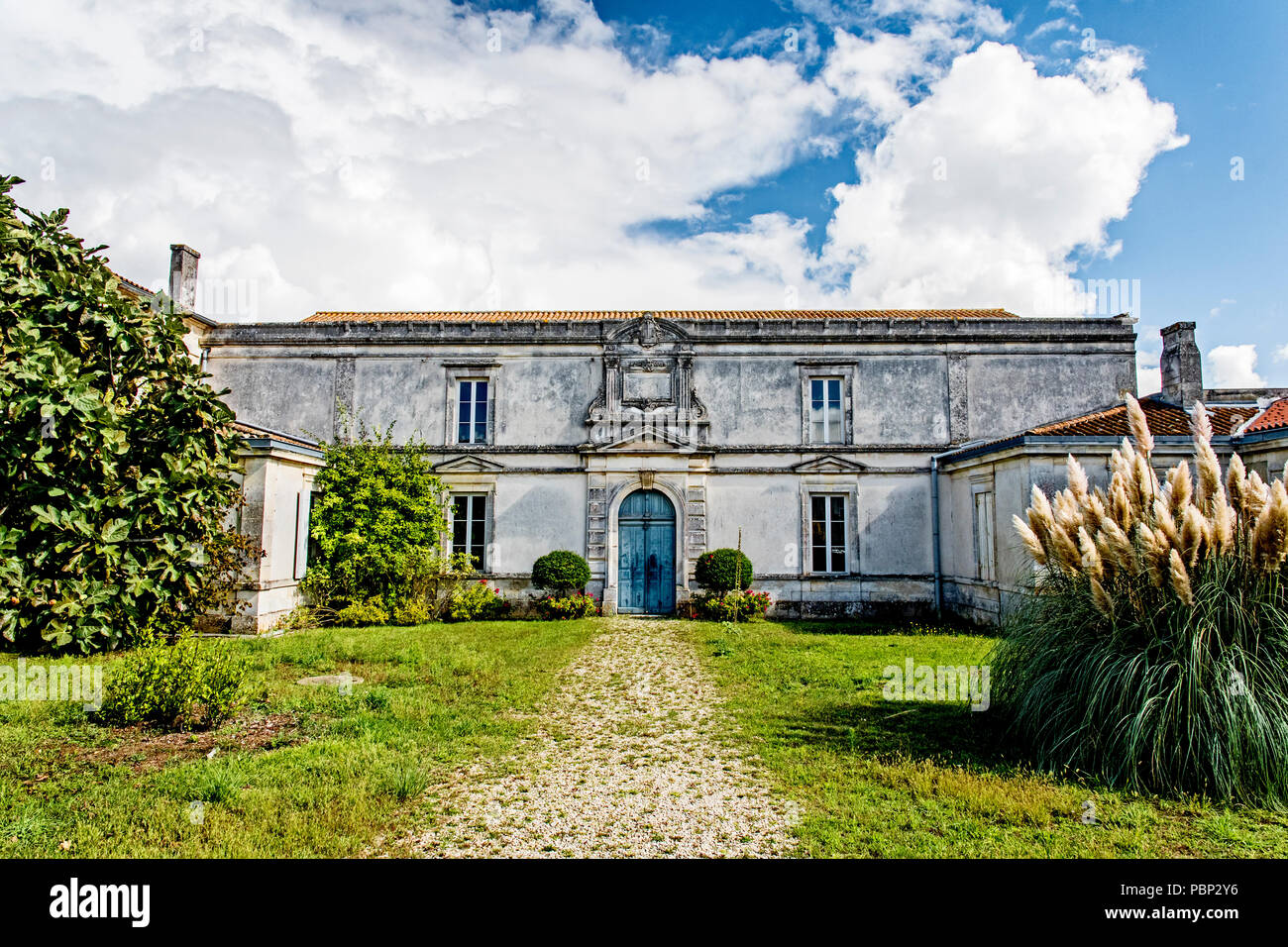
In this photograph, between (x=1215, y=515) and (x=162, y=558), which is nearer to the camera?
(x=1215, y=515)

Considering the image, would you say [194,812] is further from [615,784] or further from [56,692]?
[56,692]

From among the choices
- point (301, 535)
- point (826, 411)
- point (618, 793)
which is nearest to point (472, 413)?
point (301, 535)

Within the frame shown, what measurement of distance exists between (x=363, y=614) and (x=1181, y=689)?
13560 millimetres

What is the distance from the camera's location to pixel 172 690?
639cm

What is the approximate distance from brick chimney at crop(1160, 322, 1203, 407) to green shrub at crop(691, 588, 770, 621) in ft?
33.2

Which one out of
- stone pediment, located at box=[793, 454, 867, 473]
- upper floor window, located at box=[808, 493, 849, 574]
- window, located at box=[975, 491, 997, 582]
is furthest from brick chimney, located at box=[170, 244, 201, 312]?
window, located at box=[975, 491, 997, 582]

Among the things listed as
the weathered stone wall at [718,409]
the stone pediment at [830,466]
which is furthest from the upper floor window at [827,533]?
the stone pediment at [830,466]

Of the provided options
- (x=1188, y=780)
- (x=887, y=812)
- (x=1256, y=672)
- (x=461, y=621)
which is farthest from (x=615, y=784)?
(x=461, y=621)

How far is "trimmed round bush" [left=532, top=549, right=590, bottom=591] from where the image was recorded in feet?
49.0

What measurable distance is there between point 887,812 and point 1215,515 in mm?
3034

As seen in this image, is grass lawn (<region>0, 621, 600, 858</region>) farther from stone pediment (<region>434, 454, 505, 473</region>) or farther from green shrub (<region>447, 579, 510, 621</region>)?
stone pediment (<region>434, 454, 505, 473</region>)

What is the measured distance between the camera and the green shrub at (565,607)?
15.1 m

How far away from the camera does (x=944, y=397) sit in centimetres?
1638
